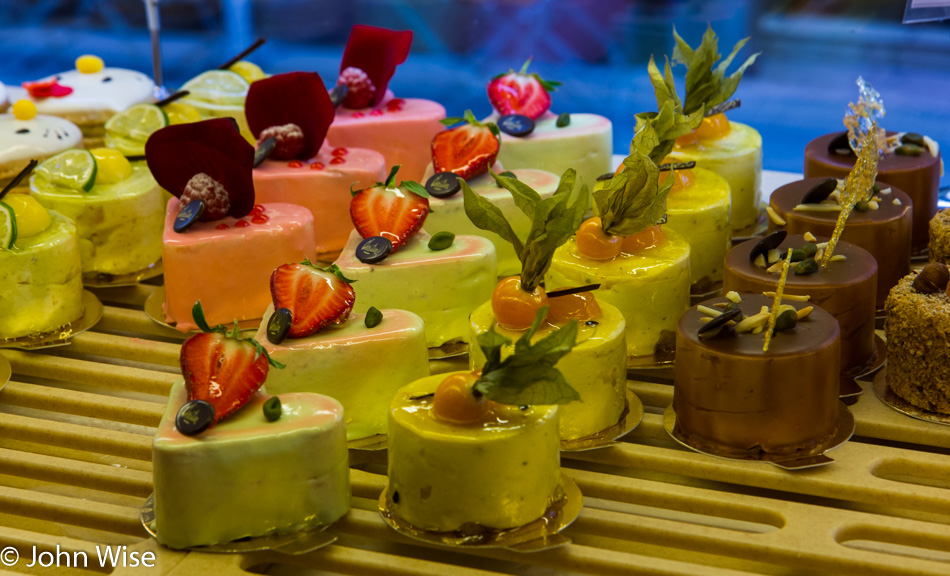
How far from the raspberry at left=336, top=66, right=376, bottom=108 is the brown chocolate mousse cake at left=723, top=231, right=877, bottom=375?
53.9 inches

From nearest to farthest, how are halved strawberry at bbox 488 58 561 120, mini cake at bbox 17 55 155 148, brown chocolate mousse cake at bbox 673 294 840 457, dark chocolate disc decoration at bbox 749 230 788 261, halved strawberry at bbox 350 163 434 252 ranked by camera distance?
brown chocolate mousse cake at bbox 673 294 840 457
dark chocolate disc decoration at bbox 749 230 788 261
halved strawberry at bbox 350 163 434 252
halved strawberry at bbox 488 58 561 120
mini cake at bbox 17 55 155 148

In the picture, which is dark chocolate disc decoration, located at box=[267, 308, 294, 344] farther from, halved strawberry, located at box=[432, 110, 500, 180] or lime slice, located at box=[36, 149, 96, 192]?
lime slice, located at box=[36, 149, 96, 192]

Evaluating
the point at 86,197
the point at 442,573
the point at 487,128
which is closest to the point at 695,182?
the point at 487,128

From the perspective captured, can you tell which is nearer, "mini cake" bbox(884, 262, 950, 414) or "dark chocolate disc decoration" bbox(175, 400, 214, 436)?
"dark chocolate disc decoration" bbox(175, 400, 214, 436)

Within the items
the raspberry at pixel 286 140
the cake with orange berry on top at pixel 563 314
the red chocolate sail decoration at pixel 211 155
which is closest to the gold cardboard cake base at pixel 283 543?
the cake with orange berry on top at pixel 563 314

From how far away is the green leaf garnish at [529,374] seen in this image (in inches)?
74.6

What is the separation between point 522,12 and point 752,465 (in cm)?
300

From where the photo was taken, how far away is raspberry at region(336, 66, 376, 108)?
11.3 ft

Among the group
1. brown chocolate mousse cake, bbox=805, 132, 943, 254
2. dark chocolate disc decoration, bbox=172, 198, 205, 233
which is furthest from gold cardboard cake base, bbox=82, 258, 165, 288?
brown chocolate mousse cake, bbox=805, 132, 943, 254

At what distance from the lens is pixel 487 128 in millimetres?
3025

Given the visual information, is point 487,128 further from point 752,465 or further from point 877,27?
point 877,27

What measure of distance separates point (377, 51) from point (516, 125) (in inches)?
20.9

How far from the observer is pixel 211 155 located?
2777 mm

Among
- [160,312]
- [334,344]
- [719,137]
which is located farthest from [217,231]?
[719,137]
